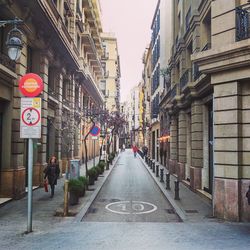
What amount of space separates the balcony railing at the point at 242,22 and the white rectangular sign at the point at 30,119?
634cm

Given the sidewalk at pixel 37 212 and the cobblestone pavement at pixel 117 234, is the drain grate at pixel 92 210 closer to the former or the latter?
the sidewalk at pixel 37 212

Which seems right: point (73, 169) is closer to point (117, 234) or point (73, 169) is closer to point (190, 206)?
point (190, 206)

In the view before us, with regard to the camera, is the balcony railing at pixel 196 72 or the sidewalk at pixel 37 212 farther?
the balcony railing at pixel 196 72

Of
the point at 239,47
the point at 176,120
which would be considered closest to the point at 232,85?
the point at 239,47

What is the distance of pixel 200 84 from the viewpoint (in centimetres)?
1628

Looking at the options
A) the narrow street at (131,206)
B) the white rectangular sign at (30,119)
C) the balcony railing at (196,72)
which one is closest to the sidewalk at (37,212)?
the narrow street at (131,206)

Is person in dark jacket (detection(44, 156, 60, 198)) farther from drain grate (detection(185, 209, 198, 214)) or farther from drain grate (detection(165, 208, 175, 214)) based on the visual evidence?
drain grate (detection(185, 209, 198, 214))

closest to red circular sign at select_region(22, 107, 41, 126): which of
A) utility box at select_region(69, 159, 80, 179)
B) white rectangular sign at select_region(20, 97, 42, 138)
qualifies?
white rectangular sign at select_region(20, 97, 42, 138)

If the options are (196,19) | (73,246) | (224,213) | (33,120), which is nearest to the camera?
(73,246)

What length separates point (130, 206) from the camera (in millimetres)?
14133

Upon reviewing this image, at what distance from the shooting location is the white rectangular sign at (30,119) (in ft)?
32.5

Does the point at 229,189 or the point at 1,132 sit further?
the point at 1,132

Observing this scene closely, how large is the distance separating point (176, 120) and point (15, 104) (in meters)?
14.3

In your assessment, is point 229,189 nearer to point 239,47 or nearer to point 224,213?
point 224,213
